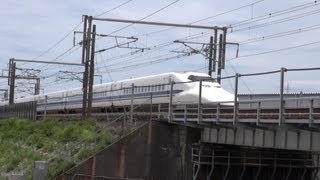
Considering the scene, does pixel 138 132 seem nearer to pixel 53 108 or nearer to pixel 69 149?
pixel 69 149

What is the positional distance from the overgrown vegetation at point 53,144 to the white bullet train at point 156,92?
122 inches

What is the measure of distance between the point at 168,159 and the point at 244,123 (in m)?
7.27

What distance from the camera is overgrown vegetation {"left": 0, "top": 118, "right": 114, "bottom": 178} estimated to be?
30.6 metres

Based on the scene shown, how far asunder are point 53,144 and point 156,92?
8780 mm

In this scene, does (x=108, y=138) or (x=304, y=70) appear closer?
(x=304, y=70)

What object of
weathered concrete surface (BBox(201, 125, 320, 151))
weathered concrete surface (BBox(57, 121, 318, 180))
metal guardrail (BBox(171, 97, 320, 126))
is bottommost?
weathered concrete surface (BBox(57, 121, 318, 180))

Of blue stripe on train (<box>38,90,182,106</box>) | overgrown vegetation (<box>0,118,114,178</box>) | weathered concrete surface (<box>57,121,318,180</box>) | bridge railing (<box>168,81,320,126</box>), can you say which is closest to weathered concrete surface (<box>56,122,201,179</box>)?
weathered concrete surface (<box>57,121,318,180</box>)

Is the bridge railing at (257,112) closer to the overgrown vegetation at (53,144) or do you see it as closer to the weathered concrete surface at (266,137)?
the weathered concrete surface at (266,137)

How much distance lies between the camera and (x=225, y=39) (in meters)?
44.4

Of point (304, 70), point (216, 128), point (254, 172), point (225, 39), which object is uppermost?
point (225, 39)

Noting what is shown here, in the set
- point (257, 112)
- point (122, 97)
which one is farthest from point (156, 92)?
point (257, 112)

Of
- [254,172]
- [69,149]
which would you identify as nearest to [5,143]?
[69,149]

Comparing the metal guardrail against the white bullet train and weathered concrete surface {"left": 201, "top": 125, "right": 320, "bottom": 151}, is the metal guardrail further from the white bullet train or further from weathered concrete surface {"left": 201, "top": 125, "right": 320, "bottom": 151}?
the white bullet train

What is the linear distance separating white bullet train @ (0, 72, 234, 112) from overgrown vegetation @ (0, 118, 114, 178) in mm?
3107
